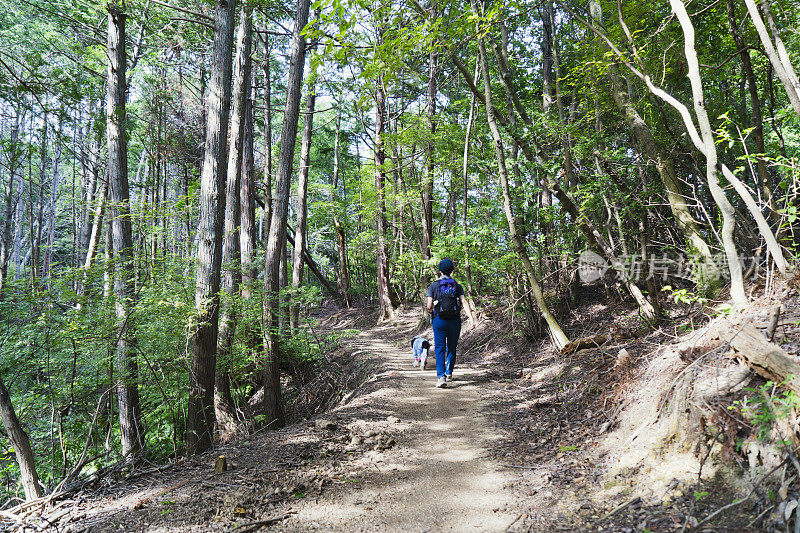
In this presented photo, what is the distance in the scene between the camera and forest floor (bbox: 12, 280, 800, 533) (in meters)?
2.92

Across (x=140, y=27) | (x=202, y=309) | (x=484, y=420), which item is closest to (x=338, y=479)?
(x=484, y=420)

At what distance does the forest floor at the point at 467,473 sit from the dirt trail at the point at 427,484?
0.01 metres

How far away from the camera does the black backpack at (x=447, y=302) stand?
6.44 metres

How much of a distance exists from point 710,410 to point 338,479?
310 cm

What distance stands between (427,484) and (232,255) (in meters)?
6.23

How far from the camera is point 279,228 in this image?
8516 mm

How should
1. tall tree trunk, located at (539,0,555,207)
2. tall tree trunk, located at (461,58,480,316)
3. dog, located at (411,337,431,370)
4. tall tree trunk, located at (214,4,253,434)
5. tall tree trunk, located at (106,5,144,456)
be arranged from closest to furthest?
tall tree trunk, located at (106,5,144,456), tall tree trunk, located at (214,4,253,434), dog, located at (411,337,431,370), tall tree trunk, located at (461,58,480,316), tall tree trunk, located at (539,0,555,207)

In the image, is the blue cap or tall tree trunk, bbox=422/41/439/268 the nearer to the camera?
the blue cap

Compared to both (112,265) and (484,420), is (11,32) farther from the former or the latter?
(484,420)

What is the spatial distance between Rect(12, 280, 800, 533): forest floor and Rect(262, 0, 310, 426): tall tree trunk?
255 centimetres

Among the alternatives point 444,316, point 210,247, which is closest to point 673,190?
point 444,316

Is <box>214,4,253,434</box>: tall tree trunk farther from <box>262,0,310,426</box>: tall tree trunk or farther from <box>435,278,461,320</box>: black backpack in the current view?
<box>435,278,461,320</box>: black backpack

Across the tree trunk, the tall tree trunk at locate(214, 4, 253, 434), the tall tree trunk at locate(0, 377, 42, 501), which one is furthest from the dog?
the tall tree trunk at locate(0, 377, 42, 501)

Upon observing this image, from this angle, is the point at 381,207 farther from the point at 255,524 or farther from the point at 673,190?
the point at 255,524
